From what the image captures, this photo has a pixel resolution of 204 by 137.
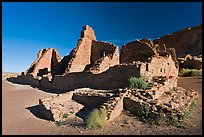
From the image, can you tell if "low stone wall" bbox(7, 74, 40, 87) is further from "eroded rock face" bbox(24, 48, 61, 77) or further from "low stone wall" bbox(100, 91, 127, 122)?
"low stone wall" bbox(100, 91, 127, 122)

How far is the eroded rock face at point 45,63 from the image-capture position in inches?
784

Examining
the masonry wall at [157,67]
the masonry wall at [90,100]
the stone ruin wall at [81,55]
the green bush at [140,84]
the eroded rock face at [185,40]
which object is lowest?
the masonry wall at [90,100]

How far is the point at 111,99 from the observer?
27.2 feet

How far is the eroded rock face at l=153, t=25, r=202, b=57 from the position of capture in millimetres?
39250

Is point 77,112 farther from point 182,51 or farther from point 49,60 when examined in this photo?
point 182,51

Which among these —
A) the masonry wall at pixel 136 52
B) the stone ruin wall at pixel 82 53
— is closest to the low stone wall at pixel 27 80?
the stone ruin wall at pixel 82 53

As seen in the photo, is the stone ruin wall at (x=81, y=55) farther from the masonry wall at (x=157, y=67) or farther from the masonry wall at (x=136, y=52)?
the masonry wall at (x=157, y=67)

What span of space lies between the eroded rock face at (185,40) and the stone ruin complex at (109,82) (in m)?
22.4

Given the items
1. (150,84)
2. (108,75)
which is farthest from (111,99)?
(108,75)

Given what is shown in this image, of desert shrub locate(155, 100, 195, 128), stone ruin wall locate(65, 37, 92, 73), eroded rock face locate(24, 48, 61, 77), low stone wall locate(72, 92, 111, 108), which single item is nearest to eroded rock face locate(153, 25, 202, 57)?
eroded rock face locate(24, 48, 61, 77)

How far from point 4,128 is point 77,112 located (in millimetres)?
2830

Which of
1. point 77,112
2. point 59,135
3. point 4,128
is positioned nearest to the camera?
point 59,135

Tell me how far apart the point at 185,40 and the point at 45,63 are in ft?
101

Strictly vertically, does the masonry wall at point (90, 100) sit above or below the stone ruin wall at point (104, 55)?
below
